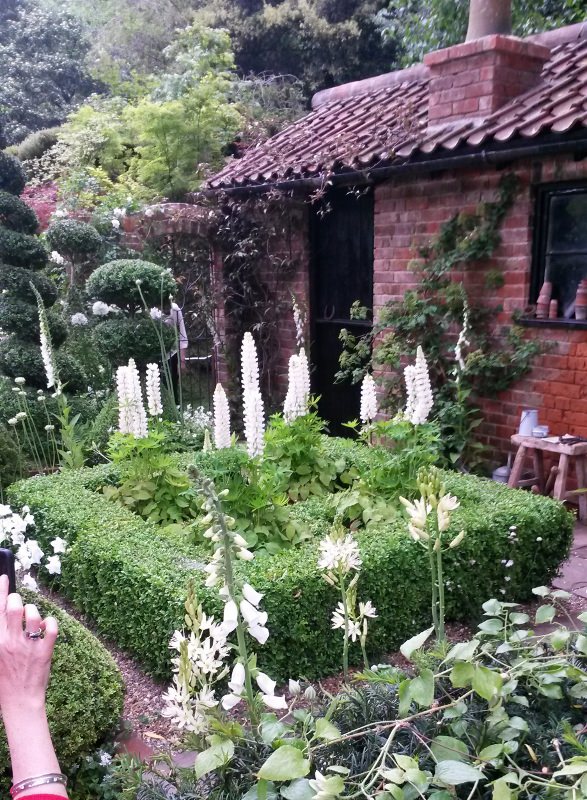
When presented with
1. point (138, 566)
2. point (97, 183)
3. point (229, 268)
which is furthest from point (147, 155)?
point (138, 566)

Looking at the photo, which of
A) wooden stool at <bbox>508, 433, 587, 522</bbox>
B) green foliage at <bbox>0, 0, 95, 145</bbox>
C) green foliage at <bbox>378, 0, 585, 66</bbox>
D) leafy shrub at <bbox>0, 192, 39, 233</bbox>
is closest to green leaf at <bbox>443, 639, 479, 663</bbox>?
wooden stool at <bbox>508, 433, 587, 522</bbox>

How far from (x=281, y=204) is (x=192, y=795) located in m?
6.68

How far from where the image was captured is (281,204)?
7.37 metres

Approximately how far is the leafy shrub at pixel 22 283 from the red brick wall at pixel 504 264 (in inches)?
117

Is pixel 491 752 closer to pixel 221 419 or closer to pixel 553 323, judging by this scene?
pixel 221 419

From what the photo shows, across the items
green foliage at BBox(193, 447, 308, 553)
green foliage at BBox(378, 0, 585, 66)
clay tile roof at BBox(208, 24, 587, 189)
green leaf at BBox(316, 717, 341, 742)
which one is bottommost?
green foliage at BBox(193, 447, 308, 553)

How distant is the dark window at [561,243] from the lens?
5012 mm

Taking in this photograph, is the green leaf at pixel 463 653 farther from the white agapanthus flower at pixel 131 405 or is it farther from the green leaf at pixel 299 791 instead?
the white agapanthus flower at pixel 131 405

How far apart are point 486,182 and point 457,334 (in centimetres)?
123

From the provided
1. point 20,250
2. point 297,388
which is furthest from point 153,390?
point 20,250

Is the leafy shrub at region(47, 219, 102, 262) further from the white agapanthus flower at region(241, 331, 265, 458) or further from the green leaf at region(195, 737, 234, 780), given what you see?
the green leaf at region(195, 737, 234, 780)

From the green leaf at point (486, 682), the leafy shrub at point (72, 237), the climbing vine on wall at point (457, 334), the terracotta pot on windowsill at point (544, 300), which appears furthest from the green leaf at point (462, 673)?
the leafy shrub at point (72, 237)

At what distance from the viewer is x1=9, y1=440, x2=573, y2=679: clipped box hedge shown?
9.59 feet

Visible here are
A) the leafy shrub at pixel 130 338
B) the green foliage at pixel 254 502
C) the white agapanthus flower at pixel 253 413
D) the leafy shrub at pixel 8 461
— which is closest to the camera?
the green foliage at pixel 254 502
